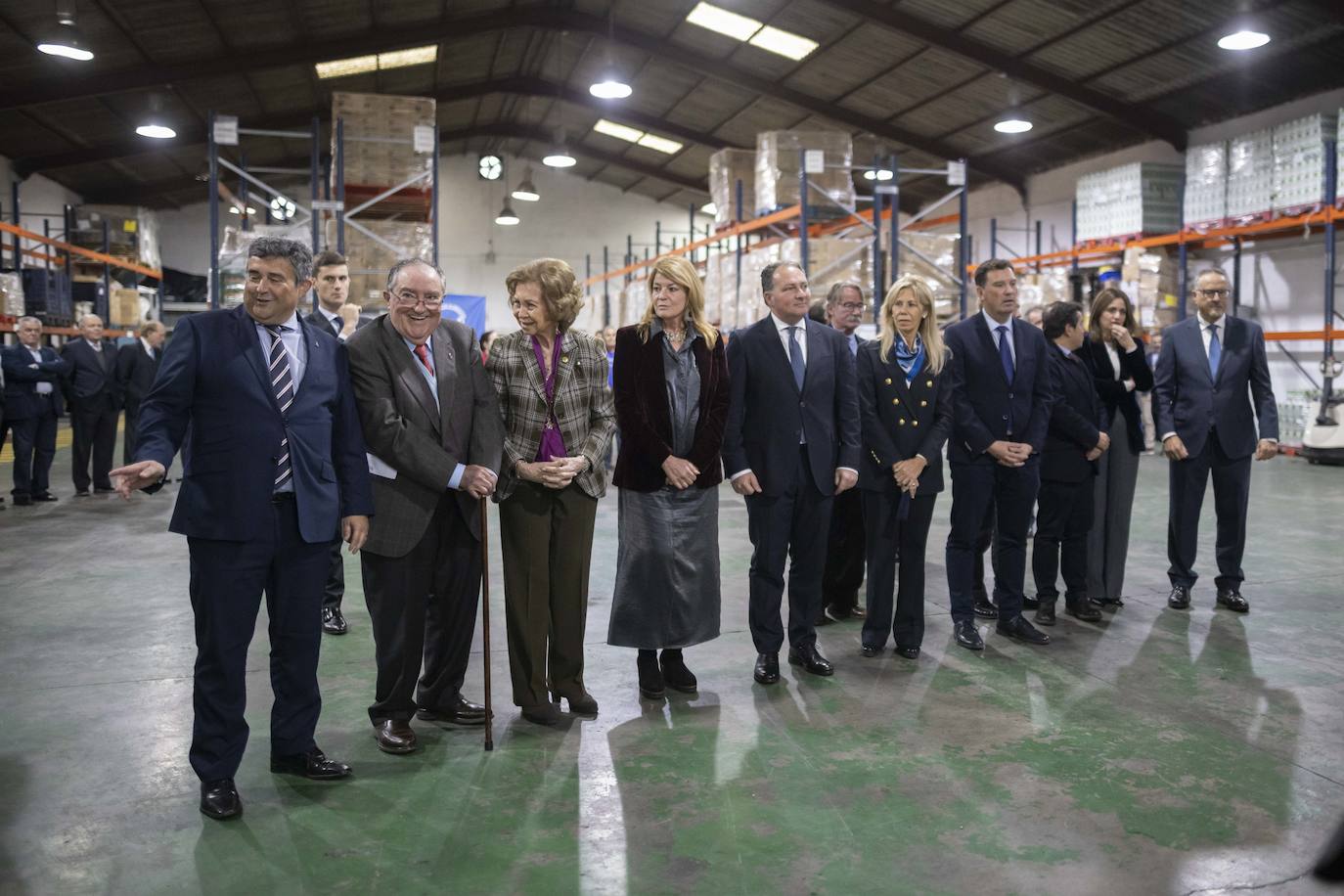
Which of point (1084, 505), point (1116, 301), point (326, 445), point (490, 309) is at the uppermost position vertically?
point (490, 309)

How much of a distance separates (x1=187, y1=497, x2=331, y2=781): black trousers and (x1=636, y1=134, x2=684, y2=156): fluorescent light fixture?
21376 mm

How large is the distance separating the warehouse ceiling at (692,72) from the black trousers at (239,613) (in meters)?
10.2

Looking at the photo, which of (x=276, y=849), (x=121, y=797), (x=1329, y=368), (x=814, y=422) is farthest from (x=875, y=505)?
(x=1329, y=368)

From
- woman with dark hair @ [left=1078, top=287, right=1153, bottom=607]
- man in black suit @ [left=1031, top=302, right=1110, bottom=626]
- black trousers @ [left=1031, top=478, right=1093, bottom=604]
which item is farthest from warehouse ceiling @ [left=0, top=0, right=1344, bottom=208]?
black trousers @ [left=1031, top=478, right=1093, bottom=604]

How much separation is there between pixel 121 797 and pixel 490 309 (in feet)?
97.4

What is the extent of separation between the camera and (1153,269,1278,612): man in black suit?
568cm

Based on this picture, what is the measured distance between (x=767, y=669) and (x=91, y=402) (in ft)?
30.2

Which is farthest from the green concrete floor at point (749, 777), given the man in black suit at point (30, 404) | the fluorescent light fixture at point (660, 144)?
the fluorescent light fixture at point (660, 144)

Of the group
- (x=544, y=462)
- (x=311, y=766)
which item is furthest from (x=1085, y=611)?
(x=311, y=766)

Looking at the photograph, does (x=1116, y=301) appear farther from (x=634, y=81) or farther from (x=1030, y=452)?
(x=634, y=81)

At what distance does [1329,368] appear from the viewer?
13.0m

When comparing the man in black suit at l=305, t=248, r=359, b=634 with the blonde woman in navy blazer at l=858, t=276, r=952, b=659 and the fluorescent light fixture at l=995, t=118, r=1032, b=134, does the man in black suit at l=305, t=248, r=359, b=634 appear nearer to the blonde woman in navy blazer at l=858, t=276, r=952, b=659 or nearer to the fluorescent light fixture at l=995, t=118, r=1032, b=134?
the blonde woman in navy blazer at l=858, t=276, r=952, b=659

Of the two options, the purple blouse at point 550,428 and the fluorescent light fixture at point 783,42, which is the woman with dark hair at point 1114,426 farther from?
the fluorescent light fixture at point 783,42

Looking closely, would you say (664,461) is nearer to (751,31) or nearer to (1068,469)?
(1068,469)
